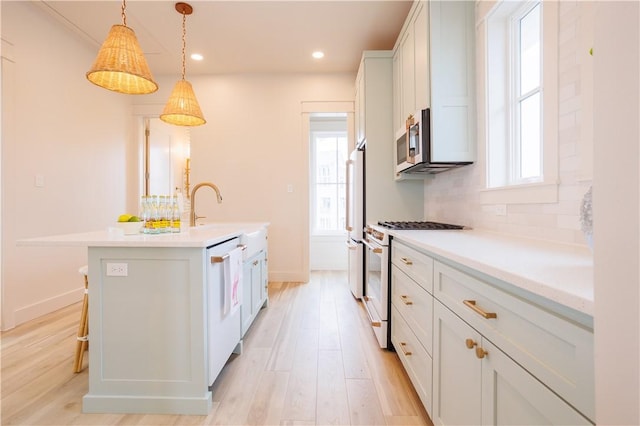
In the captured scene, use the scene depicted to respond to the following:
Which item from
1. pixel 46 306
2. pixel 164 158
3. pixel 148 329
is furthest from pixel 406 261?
pixel 164 158

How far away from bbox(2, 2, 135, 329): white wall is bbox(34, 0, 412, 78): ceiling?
347 millimetres

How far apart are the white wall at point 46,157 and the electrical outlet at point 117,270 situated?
6.11ft

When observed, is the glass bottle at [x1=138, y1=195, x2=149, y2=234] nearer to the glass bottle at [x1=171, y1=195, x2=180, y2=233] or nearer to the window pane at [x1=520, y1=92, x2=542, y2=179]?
the glass bottle at [x1=171, y1=195, x2=180, y2=233]

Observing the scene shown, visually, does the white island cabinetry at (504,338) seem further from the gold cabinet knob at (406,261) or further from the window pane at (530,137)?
the window pane at (530,137)

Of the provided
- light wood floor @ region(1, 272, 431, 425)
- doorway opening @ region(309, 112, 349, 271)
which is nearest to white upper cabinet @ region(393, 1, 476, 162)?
light wood floor @ region(1, 272, 431, 425)

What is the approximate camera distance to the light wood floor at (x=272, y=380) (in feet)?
4.68

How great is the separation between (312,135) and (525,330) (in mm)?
4483

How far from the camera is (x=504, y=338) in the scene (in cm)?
78

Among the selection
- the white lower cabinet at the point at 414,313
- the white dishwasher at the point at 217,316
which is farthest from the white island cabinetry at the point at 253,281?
the white lower cabinet at the point at 414,313

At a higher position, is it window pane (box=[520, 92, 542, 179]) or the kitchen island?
window pane (box=[520, 92, 542, 179])

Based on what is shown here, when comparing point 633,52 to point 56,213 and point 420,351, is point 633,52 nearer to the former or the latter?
point 420,351

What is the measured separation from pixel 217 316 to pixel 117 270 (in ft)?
1.78

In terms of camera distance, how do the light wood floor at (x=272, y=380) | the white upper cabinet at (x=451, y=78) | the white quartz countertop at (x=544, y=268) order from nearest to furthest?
the white quartz countertop at (x=544, y=268) → the light wood floor at (x=272, y=380) → the white upper cabinet at (x=451, y=78)

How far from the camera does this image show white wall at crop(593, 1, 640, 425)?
14.4 inches
